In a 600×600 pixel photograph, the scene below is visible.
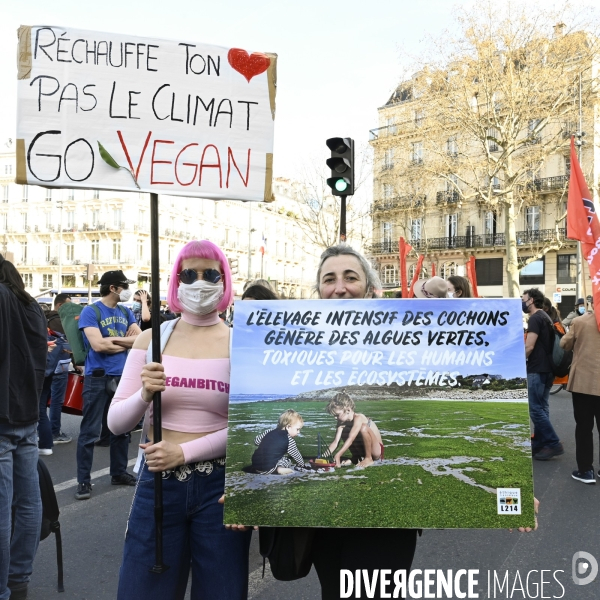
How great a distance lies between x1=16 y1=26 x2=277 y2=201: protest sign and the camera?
2.13 m

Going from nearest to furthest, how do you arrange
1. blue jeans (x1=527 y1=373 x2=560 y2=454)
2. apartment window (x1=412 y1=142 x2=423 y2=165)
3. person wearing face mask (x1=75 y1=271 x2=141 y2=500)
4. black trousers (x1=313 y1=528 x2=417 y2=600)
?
→ black trousers (x1=313 y1=528 x2=417 y2=600) < person wearing face mask (x1=75 y1=271 x2=141 y2=500) < blue jeans (x1=527 y1=373 x2=560 y2=454) < apartment window (x1=412 y1=142 x2=423 y2=165)

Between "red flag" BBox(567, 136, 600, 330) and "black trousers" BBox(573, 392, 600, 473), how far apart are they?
82 cm

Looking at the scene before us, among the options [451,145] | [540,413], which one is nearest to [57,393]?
[540,413]

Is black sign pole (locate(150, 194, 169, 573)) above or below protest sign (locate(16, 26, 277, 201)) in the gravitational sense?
below

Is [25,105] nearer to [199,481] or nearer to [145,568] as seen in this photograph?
[199,481]

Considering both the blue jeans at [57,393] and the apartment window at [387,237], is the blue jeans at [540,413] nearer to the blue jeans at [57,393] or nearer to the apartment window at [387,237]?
the blue jeans at [57,393]

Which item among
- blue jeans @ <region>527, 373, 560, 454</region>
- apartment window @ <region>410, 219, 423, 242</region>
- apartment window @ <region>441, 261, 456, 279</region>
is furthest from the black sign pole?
apartment window @ <region>441, 261, 456, 279</region>

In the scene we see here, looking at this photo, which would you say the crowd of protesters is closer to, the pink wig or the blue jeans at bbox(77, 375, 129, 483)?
the pink wig

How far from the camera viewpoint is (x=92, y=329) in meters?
5.74

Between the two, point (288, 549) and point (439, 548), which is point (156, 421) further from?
point (439, 548)

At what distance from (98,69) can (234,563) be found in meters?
1.86

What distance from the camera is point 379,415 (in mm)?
2004

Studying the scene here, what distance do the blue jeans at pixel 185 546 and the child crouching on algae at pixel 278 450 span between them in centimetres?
33

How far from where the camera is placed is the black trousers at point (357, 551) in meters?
2.08
